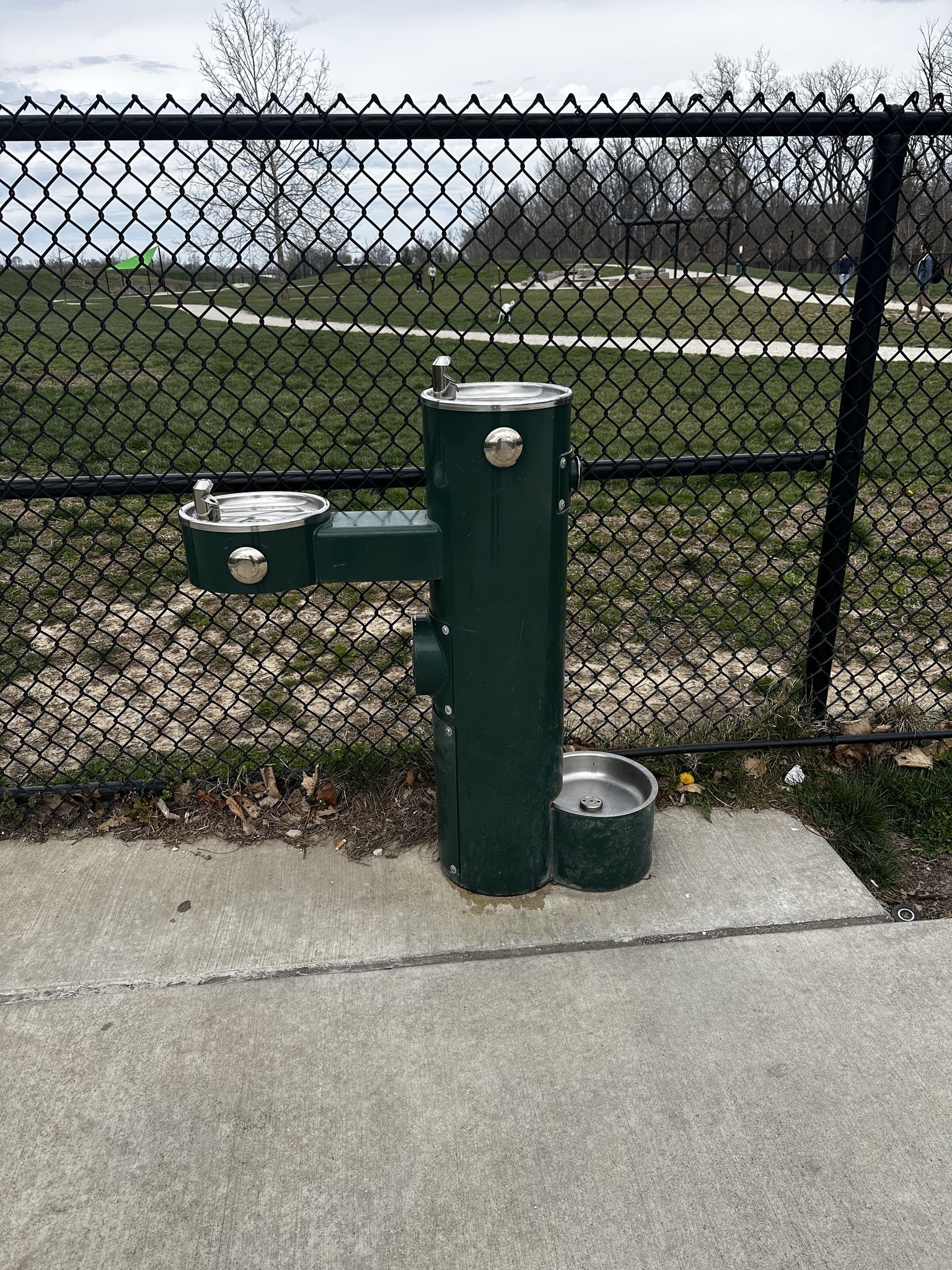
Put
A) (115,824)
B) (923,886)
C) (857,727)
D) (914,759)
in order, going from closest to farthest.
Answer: (923,886), (115,824), (914,759), (857,727)

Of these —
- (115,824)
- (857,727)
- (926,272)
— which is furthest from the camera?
(926,272)

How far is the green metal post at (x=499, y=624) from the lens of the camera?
6.92 ft

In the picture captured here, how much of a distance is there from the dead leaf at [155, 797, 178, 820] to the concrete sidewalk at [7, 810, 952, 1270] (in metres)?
0.18

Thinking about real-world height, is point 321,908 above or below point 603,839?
below

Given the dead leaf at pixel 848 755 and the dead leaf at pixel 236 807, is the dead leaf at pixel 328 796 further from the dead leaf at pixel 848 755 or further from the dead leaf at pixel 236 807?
the dead leaf at pixel 848 755

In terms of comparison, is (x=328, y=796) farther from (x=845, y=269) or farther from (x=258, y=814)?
(x=845, y=269)

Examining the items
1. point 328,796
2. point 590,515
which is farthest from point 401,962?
point 590,515

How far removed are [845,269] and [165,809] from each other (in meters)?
2.66

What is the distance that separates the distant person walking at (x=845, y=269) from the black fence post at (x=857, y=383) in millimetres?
55

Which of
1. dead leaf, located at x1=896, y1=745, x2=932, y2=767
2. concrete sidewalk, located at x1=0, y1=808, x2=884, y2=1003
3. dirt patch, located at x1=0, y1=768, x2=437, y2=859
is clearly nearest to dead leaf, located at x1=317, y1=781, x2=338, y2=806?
dirt patch, located at x1=0, y1=768, x2=437, y2=859

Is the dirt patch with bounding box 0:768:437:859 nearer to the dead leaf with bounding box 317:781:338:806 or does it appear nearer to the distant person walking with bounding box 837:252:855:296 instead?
the dead leaf with bounding box 317:781:338:806

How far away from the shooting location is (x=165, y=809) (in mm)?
2914

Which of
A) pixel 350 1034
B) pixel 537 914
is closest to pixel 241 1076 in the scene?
pixel 350 1034

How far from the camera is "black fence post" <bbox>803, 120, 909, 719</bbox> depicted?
8.29 ft
